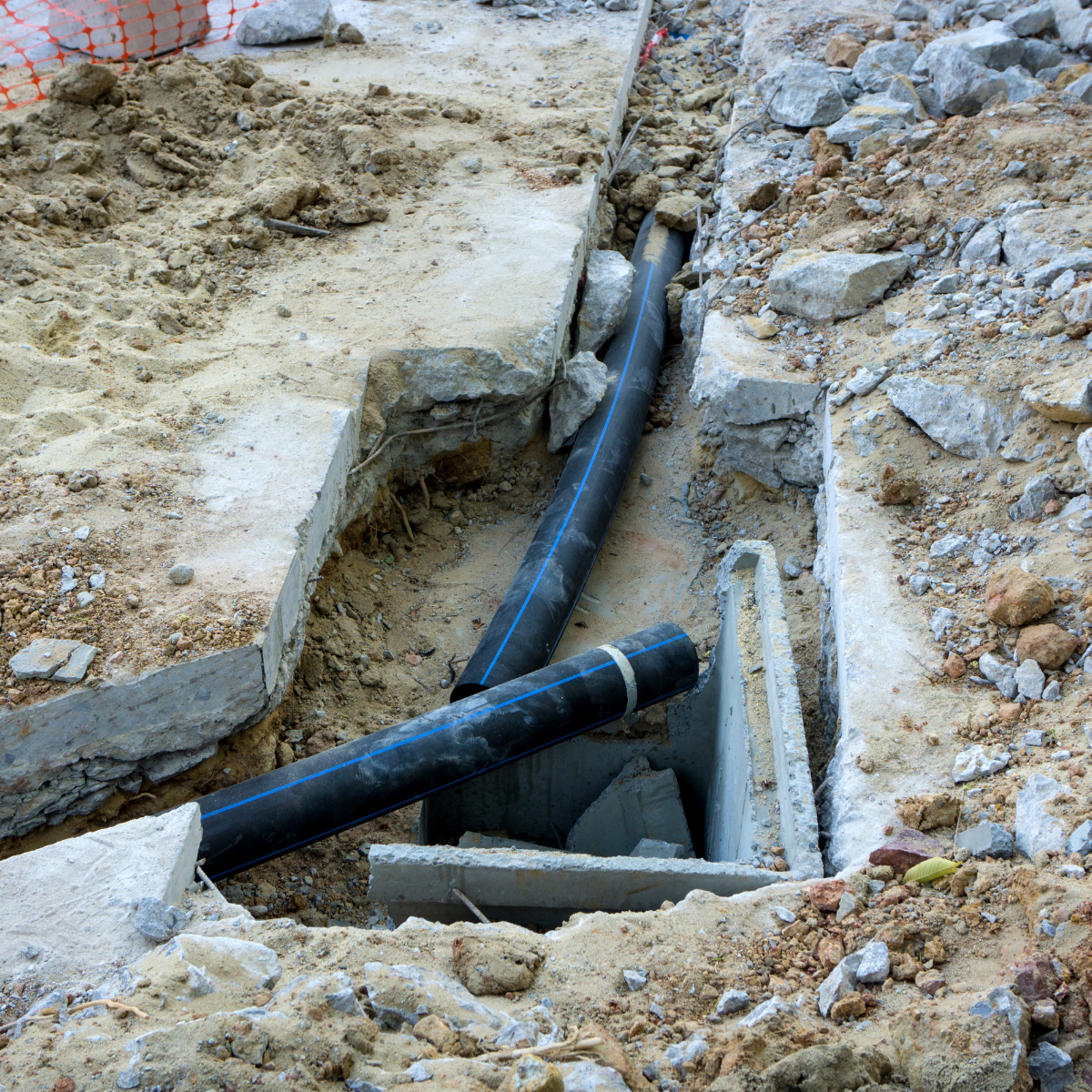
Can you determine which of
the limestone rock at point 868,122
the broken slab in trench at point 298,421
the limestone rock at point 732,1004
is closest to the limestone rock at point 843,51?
the limestone rock at point 868,122

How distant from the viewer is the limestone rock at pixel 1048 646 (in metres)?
3.04

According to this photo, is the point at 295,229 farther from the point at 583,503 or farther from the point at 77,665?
the point at 77,665

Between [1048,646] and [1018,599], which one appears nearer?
[1048,646]

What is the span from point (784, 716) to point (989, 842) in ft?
2.67

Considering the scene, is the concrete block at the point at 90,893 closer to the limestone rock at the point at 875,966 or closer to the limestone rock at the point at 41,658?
the limestone rock at the point at 41,658

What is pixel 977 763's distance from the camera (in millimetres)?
2887

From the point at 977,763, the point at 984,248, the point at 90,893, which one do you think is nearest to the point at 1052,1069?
the point at 977,763

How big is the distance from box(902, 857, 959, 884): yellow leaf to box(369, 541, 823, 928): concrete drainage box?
303mm

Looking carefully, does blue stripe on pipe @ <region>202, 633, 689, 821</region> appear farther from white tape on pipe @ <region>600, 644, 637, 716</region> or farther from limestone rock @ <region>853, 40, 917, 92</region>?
limestone rock @ <region>853, 40, 917, 92</region>

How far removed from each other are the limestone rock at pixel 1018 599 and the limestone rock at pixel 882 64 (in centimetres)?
526

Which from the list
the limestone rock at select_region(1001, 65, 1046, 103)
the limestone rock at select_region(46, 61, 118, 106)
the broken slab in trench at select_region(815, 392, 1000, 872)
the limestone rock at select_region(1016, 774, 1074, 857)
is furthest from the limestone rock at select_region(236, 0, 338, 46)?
the limestone rock at select_region(1016, 774, 1074, 857)

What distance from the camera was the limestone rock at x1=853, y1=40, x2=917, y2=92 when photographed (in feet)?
23.4

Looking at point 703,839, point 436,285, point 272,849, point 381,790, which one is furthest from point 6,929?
point 436,285

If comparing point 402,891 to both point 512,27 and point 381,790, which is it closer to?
point 381,790
